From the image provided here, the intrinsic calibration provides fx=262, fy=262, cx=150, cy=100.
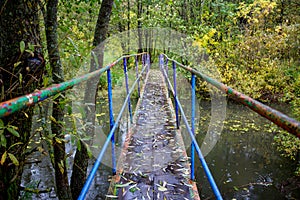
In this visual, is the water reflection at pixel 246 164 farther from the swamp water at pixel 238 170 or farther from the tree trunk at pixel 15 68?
the tree trunk at pixel 15 68

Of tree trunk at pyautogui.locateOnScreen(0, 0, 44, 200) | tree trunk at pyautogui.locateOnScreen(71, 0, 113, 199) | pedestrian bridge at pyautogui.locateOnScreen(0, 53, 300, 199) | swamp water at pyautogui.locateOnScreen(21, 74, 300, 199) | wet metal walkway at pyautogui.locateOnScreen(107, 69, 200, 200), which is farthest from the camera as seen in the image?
swamp water at pyautogui.locateOnScreen(21, 74, 300, 199)

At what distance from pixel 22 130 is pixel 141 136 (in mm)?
1818

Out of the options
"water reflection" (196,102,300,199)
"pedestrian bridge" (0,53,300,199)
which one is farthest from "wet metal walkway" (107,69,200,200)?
"water reflection" (196,102,300,199)

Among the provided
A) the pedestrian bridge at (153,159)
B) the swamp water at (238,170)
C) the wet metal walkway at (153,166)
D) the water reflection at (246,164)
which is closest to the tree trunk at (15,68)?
the pedestrian bridge at (153,159)

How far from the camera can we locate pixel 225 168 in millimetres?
6141

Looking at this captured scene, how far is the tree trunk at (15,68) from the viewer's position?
1.61 m

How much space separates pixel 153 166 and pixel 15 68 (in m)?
1.51

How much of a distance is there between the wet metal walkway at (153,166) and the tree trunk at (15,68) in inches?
29.1

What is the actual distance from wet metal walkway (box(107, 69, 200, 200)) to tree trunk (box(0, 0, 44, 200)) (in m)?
0.74

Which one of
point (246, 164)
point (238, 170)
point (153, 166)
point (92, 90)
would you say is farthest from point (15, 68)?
point (246, 164)

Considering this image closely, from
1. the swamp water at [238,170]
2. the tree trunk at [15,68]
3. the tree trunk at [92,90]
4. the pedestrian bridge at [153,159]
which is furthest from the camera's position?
the swamp water at [238,170]

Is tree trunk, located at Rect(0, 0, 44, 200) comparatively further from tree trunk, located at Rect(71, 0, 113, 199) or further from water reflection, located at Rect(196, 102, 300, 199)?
water reflection, located at Rect(196, 102, 300, 199)

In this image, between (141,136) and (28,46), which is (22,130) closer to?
(28,46)

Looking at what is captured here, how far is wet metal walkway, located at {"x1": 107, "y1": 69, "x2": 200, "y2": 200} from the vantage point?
6.86 feet
